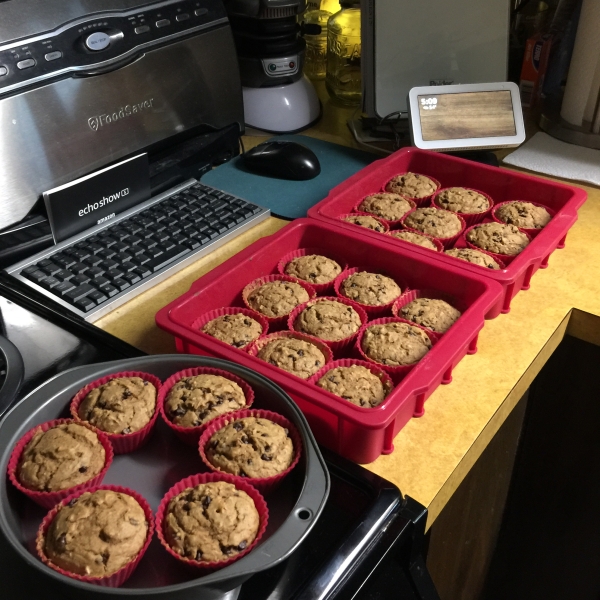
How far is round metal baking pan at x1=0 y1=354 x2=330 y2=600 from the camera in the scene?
0.51 m

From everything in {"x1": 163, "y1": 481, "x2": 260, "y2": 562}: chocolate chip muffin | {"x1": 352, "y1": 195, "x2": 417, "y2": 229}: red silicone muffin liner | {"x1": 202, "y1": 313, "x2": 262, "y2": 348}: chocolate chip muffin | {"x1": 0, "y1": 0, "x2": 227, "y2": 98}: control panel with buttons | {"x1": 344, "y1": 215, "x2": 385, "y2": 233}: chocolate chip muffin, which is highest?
{"x1": 0, "y1": 0, "x2": 227, "y2": 98}: control panel with buttons

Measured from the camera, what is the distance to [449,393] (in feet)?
2.57

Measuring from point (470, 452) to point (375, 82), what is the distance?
92 centimetres

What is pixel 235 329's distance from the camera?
2.76ft

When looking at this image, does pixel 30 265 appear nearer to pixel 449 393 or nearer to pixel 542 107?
pixel 449 393

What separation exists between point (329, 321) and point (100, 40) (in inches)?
23.3

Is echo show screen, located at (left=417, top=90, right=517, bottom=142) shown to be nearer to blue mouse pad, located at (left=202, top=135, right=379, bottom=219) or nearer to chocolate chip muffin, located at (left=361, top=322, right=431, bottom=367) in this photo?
blue mouse pad, located at (left=202, top=135, right=379, bottom=219)

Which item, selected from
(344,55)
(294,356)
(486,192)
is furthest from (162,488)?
(344,55)

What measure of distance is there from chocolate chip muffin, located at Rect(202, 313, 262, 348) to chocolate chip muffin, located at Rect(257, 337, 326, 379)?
3 centimetres

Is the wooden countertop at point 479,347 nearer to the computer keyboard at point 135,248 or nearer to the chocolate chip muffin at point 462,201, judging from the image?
the computer keyboard at point 135,248

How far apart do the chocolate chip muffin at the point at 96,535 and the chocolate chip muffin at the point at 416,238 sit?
0.60 metres

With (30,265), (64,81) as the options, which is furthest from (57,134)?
(30,265)

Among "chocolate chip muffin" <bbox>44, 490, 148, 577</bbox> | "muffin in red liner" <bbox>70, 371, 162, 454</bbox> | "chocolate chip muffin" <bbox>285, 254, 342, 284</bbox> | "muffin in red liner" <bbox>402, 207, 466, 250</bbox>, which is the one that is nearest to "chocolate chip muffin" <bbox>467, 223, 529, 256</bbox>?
"muffin in red liner" <bbox>402, 207, 466, 250</bbox>

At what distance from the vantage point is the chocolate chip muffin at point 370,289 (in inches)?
36.0
